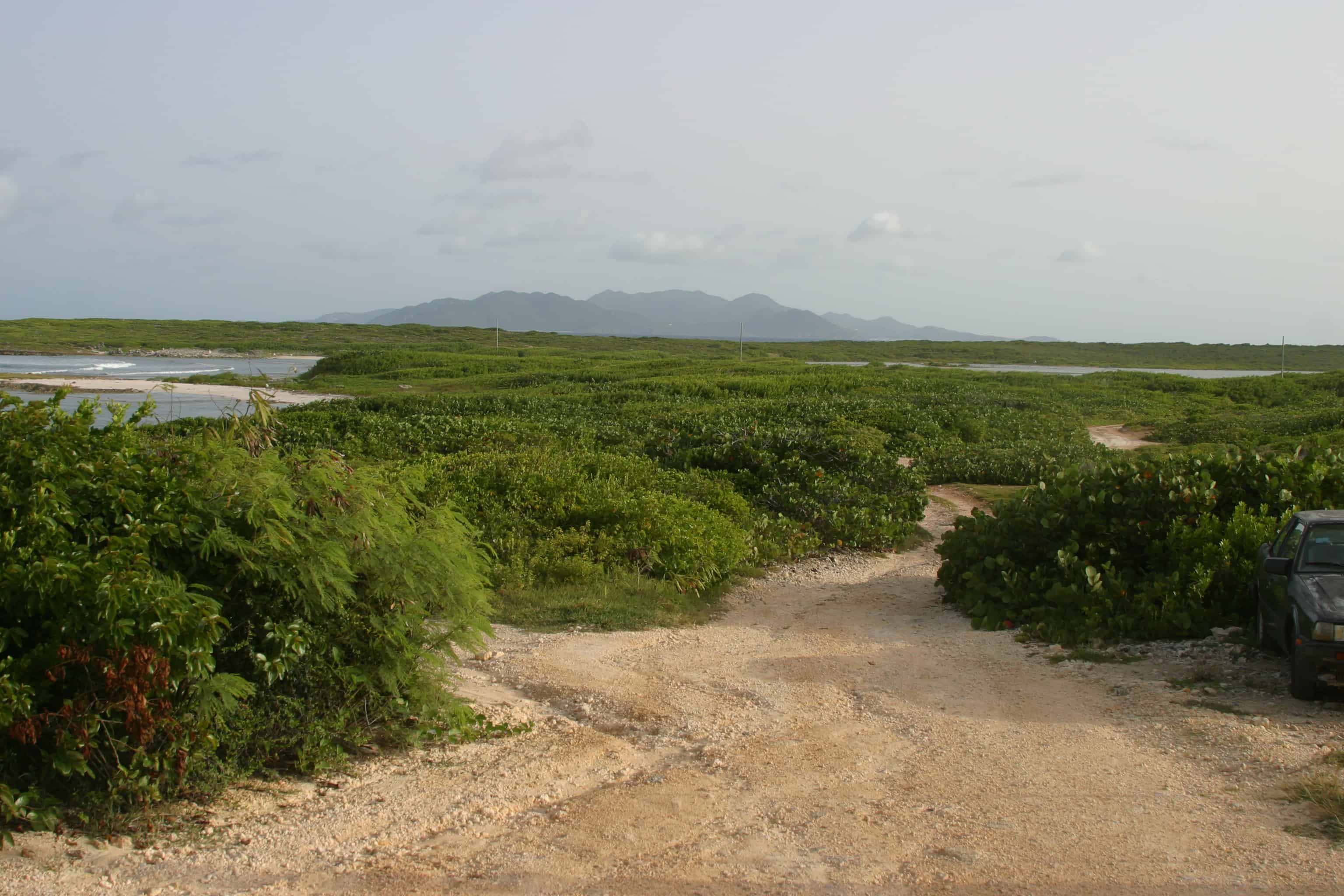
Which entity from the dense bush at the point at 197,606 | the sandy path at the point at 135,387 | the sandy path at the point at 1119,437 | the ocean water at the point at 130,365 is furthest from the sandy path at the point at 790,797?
the ocean water at the point at 130,365

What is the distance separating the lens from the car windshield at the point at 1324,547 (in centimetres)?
739

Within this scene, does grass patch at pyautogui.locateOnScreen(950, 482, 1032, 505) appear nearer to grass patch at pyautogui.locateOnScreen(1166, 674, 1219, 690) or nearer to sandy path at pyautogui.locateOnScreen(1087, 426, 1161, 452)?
sandy path at pyautogui.locateOnScreen(1087, 426, 1161, 452)

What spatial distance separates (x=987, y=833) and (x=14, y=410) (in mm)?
5290

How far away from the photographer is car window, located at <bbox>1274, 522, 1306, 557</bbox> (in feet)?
25.5

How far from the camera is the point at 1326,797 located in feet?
17.0

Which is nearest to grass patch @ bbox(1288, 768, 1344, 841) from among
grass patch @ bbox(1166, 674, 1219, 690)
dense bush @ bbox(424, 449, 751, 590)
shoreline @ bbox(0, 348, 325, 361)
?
grass patch @ bbox(1166, 674, 1219, 690)

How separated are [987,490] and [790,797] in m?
12.3

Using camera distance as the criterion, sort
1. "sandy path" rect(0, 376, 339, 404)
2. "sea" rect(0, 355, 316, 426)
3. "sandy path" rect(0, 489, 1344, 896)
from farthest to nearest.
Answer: "sandy path" rect(0, 376, 339, 404) → "sea" rect(0, 355, 316, 426) → "sandy path" rect(0, 489, 1344, 896)

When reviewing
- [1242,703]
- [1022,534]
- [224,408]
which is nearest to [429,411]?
[1022,534]

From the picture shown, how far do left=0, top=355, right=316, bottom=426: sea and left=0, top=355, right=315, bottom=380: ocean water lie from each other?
42mm

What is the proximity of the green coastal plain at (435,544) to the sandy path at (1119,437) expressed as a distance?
256 cm

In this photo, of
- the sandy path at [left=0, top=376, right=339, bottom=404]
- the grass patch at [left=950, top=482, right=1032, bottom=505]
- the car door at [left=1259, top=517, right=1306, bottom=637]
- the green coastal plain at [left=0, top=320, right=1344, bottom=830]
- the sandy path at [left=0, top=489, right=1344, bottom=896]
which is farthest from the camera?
the sandy path at [left=0, top=376, right=339, bottom=404]

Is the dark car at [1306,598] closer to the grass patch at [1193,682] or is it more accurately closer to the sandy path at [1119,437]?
the grass patch at [1193,682]

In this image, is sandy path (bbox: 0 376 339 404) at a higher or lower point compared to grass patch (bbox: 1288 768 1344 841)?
higher
